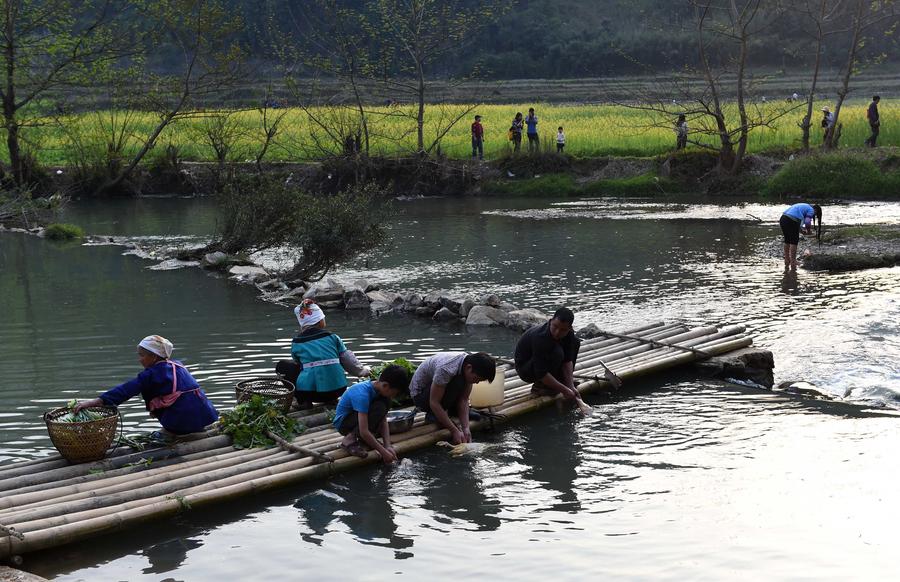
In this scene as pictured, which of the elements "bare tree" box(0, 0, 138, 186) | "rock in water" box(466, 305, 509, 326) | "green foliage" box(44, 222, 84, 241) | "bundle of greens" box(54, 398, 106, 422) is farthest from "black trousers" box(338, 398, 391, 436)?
"green foliage" box(44, 222, 84, 241)

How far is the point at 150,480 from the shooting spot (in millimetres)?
7391

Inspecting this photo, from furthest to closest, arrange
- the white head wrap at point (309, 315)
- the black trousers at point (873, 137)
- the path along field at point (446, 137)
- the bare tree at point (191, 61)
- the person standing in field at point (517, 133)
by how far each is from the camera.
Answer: the person standing in field at point (517, 133)
the path along field at point (446, 137)
the black trousers at point (873, 137)
the bare tree at point (191, 61)
the white head wrap at point (309, 315)

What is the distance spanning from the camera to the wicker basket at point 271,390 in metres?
8.77

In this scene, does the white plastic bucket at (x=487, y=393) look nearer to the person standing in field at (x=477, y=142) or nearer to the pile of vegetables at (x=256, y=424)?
the pile of vegetables at (x=256, y=424)

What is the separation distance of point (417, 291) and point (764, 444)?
8.69m

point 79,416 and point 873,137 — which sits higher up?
point 873,137

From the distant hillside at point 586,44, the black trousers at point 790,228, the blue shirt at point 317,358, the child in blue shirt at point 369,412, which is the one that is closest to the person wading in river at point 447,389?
the child in blue shirt at point 369,412

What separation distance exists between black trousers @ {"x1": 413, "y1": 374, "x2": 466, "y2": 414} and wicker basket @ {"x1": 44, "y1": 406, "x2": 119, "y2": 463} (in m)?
2.58

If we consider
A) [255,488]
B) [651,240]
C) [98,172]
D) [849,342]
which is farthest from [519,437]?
[98,172]

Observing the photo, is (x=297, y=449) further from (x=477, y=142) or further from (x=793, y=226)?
(x=477, y=142)

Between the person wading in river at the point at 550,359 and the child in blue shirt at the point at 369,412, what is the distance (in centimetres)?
196

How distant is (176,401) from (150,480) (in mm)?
840

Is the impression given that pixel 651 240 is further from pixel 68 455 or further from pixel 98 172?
pixel 98 172

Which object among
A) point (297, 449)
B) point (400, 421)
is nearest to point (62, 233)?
point (400, 421)
